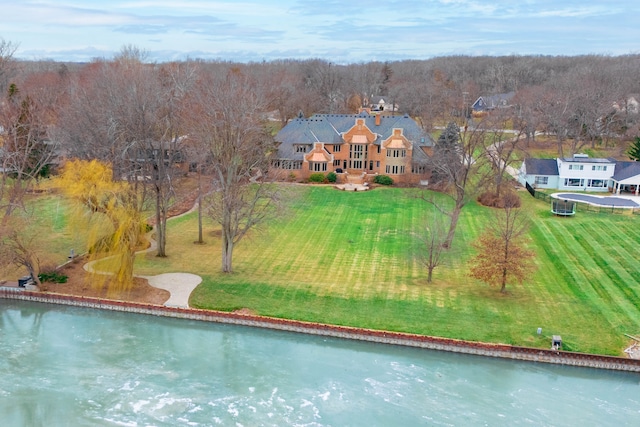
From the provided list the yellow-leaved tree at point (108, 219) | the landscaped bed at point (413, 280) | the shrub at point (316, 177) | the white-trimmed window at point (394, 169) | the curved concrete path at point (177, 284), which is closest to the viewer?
the landscaped bed at point (413, 280)

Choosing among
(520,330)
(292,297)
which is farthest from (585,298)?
(292,297)

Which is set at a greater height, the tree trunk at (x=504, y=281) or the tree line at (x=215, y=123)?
the tree line at (x=215, y=123)

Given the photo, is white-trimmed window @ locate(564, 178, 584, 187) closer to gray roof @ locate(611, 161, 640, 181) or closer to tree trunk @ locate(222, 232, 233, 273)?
gray roof @ locate(611, 161, 640, 181)

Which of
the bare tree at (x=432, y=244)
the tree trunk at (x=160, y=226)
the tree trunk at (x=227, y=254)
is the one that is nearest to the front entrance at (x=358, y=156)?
the bare tree at (x=432, y=244)

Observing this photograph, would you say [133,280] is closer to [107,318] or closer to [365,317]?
[107,318]

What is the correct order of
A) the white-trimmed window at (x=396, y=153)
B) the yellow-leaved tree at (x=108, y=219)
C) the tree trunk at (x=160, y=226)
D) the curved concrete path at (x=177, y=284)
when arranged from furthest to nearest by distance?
the white-trimmed window at (x=396, y=153), the tree trunk at (x=160, y=226), the yellow-leaved tree at (x=108, y=219), the curved concrete path at (x=177, y=284)

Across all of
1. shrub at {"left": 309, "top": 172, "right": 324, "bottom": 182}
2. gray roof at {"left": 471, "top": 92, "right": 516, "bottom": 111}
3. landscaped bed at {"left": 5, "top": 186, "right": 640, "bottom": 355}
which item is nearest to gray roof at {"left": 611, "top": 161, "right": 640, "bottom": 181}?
landscaped bed at {"left": 5, "top": 186, "right": 640, "bottom": 355}

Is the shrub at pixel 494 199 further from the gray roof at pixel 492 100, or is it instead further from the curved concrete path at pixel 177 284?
the gray roof at pixel 492 100
